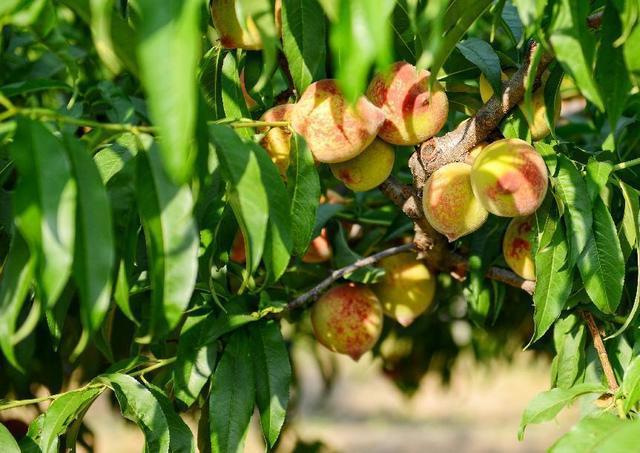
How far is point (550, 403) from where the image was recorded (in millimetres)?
884

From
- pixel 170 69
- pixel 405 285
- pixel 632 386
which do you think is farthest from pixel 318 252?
pixel 170 69

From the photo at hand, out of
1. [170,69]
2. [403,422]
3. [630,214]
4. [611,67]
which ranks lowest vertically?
[403,422]

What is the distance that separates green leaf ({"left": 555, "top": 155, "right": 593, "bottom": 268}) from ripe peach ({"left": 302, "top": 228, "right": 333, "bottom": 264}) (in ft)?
1.47

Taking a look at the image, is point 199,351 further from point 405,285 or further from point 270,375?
point 405,285

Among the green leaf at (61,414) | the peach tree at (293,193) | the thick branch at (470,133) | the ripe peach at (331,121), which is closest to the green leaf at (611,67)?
the peach tree at (293,193)

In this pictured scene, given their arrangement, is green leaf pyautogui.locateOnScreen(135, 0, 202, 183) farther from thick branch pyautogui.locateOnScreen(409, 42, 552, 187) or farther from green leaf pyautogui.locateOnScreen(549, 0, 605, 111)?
thick branch pyautogui.locateOnScreen(409, 42, 552, 187)

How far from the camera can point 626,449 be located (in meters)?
0.73

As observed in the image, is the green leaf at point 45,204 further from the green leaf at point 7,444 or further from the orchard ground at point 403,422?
the orchard ground at point 403,422

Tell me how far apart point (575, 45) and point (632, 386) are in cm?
36

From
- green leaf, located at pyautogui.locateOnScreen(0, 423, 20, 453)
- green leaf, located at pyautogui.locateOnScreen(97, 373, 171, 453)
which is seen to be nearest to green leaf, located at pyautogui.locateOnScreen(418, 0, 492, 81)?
green leaf, located at pyautogui.locateOnScreen(97, 373, 171, 453)

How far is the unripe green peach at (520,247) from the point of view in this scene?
1.02m

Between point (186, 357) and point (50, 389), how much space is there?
0.51 metres

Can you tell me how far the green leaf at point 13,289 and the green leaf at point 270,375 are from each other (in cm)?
36

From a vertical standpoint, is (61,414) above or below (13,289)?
below
